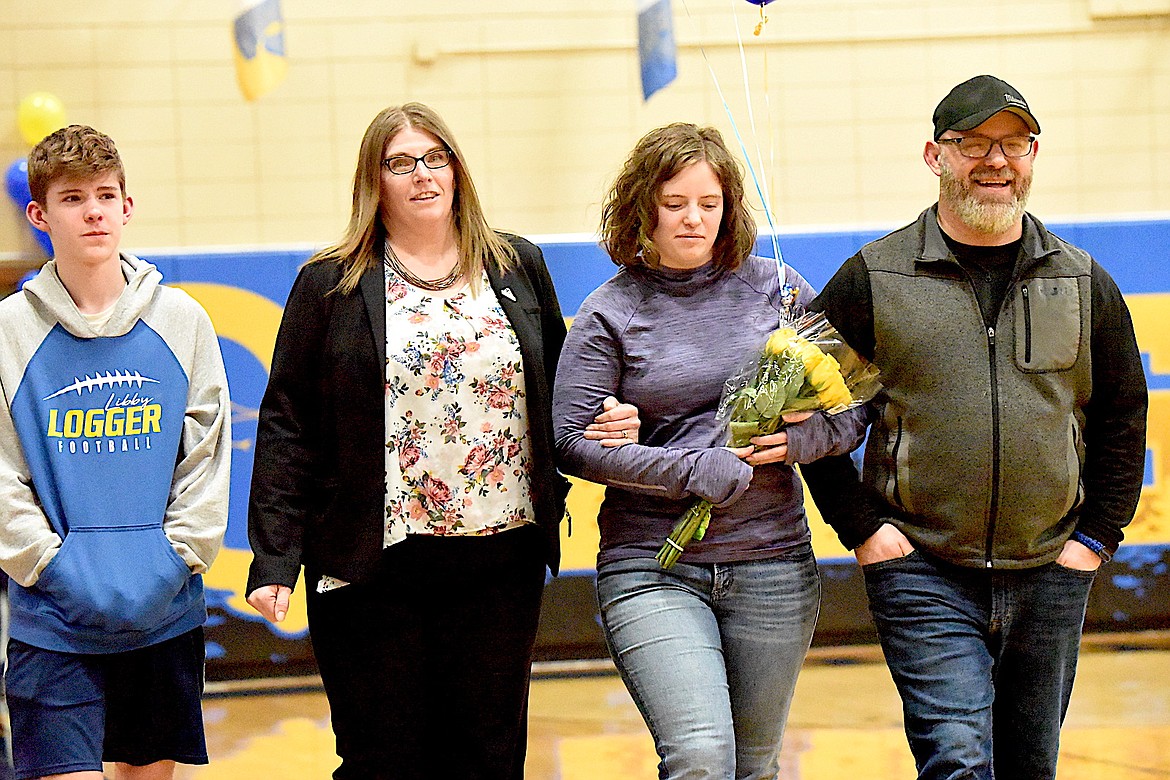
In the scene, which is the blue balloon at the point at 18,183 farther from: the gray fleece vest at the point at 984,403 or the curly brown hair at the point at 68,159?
the gray fleece vest at the point at 984,403

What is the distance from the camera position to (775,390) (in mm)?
2320

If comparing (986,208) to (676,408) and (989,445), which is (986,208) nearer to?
(989,445)

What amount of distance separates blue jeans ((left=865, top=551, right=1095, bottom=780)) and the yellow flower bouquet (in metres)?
0.37

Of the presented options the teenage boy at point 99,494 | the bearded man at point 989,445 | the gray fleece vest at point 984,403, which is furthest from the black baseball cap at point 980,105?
the teenage boy at point 99,494

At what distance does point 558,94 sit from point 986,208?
3.81 m

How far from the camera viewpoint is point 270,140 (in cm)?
592

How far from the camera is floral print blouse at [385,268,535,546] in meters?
2.45

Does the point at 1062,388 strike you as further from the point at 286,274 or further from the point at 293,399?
the point at 286,274

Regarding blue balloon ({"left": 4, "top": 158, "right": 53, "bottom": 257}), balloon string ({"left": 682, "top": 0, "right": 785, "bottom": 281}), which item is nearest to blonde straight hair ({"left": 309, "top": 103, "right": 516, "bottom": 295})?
balloon string ({"left": 682, "top": 0, "right": 785, "bottom": 281})

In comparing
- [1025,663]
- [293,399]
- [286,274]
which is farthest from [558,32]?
[1025,663]

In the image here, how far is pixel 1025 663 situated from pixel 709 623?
62cm

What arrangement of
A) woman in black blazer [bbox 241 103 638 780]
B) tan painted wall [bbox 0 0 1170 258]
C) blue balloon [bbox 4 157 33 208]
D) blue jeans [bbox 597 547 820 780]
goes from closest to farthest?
blue jeans [bbox 597 547 820 780]
woman in black blazer [bbox 241 103 638 780]
blue balloon [bbox 4 157 33 208]
tan painted wall [bbox 0 0 1170 258]

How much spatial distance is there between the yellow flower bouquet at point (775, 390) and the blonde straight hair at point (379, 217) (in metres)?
0.56

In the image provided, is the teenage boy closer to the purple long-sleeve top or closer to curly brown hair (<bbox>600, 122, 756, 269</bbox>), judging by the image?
the purple long-sleeve top
